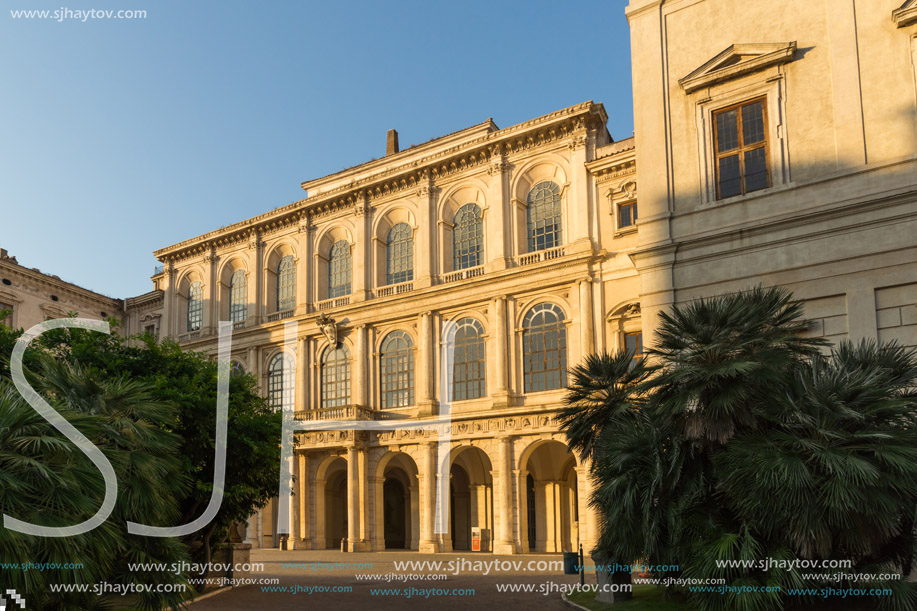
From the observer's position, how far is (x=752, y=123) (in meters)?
20.1

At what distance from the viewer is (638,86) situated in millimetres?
21828

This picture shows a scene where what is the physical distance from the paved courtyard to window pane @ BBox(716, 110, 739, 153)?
11.8 meters

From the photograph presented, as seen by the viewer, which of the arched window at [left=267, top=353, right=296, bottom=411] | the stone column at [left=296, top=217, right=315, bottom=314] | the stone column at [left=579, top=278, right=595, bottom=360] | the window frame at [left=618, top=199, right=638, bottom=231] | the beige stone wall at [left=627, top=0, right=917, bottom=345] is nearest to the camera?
the beige stone wall at [left=627, top=0, right=917, bottom=345]

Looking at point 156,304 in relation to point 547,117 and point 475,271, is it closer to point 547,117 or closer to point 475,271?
point 475,271

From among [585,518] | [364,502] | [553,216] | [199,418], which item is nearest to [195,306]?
[364,502]

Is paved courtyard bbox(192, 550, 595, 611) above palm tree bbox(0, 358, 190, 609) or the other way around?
the other way around

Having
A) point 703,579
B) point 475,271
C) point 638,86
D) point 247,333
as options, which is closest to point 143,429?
point 703,579

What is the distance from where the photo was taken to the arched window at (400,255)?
137ft

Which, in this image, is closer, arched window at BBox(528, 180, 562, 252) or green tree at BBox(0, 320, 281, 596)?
green tree at BBox(0, 320, 281, 596)

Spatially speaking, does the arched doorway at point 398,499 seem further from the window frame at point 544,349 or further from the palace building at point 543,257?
the window frame at point 544,349

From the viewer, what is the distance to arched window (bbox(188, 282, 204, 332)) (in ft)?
165

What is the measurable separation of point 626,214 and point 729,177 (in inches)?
563

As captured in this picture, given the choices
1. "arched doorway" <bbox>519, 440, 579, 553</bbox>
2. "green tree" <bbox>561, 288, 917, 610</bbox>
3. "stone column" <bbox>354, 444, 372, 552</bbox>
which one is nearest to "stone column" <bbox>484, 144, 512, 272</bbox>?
"arched doorway" <bbox>519, 440, 579, 553</bbox>

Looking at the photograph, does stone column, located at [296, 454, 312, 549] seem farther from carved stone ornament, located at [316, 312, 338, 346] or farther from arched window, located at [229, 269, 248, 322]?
arched window, located at [229, 269, 248, 322]
